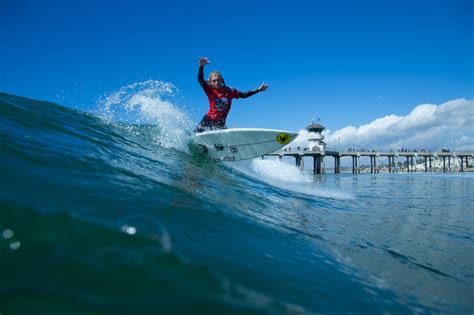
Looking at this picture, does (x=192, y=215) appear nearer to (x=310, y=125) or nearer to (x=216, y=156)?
(x=216, y=156)

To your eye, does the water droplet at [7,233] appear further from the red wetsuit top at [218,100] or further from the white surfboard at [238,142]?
the red wetsuit top at [218,100]

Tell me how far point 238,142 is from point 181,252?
24.4 feet

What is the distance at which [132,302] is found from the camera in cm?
154

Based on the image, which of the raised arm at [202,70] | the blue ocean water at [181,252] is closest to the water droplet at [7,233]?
the blue ocean water at [181,252]

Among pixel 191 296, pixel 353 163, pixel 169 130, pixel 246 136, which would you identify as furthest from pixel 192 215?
pixel 353 163

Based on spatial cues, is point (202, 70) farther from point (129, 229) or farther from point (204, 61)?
point (129, 229)

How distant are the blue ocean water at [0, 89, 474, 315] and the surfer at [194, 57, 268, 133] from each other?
5.04 metres

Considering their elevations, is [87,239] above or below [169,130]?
below

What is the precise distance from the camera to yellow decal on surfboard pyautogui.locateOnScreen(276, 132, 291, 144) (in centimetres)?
924

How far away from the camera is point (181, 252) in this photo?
217 centimetres

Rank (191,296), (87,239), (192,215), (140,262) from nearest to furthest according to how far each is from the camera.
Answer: (191,296)
(140,262)
(87,239)
(192,215)

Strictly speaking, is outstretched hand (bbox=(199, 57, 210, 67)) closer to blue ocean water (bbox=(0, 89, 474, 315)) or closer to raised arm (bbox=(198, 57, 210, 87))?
raised arm (bbox=(198, 57, 210, 87))

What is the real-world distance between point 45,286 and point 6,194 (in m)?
1.43

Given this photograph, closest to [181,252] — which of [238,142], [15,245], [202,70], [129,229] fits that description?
[129,229]
